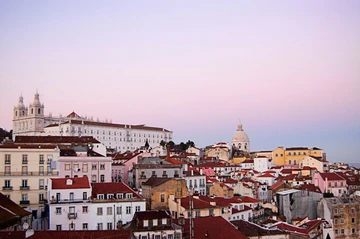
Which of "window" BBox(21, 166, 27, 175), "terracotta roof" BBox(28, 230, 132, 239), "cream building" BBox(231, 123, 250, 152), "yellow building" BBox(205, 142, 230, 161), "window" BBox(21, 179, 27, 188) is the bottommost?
"terracotta roof" BBox(28, 230, 132, 239)

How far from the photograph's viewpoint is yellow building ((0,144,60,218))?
44906 millimetres

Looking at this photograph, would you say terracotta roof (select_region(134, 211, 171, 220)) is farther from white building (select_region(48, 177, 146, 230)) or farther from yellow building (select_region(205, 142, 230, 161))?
yellow building (select_region(205, 142, 230, 161))

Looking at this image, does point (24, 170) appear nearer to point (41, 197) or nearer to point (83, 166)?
point (41, 197)

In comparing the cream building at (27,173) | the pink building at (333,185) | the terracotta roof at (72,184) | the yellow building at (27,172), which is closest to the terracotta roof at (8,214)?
the terracotta roof at (72,184)

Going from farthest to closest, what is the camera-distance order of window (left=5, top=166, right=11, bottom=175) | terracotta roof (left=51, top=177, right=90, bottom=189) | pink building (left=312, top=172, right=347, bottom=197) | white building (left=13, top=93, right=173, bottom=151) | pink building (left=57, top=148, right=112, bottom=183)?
white building (left=13, top=93, right=173, bottom=151) → pink building (left=312, top=172, right=347, bottom=197) → pink building (left=57, top=148, right=112, bottom=183) → window (left=5, top=166, right=11, bottom=175) → terracotta roof (left=51, top=177, right=90, bottom=189)

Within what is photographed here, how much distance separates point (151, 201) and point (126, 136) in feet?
369

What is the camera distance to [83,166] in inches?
1948

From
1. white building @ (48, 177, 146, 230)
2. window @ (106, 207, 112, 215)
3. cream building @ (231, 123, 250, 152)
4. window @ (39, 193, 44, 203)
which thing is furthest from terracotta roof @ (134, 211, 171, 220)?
cream building @ (231, 123, 250, 152)

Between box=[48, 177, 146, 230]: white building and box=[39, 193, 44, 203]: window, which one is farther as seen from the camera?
box=[39, 193, 44, 203]: window

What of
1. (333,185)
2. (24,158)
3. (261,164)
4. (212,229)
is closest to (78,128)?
(261,164)

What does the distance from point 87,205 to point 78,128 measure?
10380 centimetres

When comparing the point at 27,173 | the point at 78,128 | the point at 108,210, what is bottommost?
the point at 108,210

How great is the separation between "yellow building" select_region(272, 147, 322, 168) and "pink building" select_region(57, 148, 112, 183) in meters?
79.9

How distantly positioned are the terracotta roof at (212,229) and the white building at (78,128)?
4160 inches
